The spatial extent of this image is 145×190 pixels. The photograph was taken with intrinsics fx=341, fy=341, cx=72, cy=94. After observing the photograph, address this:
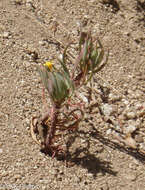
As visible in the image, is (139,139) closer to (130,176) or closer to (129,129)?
(129,129)

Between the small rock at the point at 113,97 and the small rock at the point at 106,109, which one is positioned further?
the small rock at the point at 113,97

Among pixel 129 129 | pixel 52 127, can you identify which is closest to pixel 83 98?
pixel 129 129

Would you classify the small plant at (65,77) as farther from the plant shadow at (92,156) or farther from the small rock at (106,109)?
the small rock at (106,109)

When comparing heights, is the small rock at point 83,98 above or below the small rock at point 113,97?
above

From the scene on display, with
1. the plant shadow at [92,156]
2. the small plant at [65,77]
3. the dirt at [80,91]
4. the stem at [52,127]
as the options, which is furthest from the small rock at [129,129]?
the stem at [52,127]

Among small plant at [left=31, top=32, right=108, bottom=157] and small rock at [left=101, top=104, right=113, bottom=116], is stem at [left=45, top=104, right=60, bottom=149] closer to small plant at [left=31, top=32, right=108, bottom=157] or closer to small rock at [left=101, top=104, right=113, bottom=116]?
small plant at [left=31, top=32, right=108, bottom=157]

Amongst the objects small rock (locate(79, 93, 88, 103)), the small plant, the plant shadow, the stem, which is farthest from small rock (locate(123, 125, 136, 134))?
the stem

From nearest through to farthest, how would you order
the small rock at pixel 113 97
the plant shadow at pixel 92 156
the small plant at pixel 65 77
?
the small plant at pixel 65 77 → the plant shadow at pixel 92 156 → the small rock at pixel 113 97

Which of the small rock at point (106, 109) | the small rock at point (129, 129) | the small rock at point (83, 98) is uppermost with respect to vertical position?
the small rock at point (83, 98)
